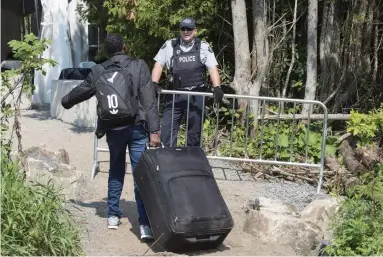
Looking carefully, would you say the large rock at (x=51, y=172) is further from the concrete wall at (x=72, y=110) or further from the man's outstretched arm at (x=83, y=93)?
the concrete wall at (x=72, y=110)

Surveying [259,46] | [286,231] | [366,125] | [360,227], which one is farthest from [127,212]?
[259,46]

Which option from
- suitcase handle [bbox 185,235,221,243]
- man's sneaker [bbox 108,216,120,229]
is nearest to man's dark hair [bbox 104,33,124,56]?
man's sneaker [bbox 108,216,120,229]

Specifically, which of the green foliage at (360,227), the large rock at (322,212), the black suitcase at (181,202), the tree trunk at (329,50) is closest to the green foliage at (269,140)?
the tree trunk at (329,50)

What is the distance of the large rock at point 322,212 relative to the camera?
5.96m

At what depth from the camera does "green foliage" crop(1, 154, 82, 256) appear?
4609mm

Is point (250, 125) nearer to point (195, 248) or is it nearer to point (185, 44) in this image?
point (185, 44)

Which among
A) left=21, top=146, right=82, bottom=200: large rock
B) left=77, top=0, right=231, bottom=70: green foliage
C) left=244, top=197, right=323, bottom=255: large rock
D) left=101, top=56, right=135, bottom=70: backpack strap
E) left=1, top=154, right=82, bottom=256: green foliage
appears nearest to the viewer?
left=1, top=154, right=82, bottom=256: green foliage

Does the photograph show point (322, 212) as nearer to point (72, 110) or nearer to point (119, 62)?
point (119, 62)

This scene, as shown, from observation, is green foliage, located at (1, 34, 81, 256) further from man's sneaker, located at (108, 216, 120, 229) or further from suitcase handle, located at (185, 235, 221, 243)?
suitcase handle, located at (185, 235, 221, 243)

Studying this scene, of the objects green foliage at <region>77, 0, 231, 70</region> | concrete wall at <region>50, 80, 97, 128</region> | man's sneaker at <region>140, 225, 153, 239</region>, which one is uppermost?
green foliage at <region>77, 0, 231, 70</region>

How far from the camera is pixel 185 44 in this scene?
707cm

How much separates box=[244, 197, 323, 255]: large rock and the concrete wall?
14.4 feet

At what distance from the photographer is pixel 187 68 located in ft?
23.5

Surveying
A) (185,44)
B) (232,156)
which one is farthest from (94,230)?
(232,156)
